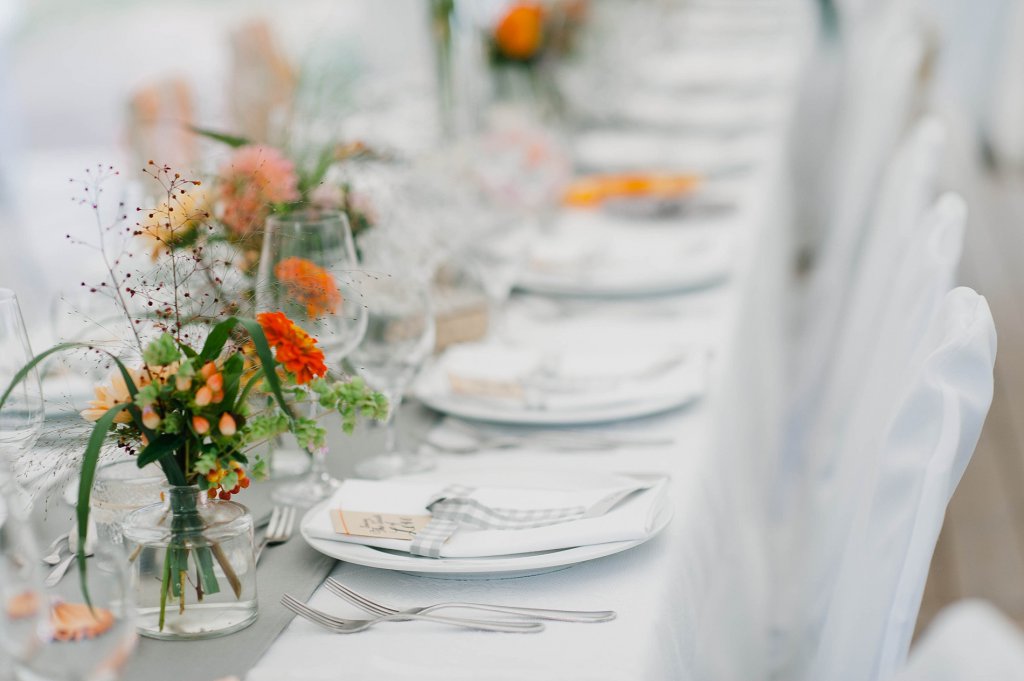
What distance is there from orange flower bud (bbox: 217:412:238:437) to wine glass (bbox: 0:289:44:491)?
0.21 m

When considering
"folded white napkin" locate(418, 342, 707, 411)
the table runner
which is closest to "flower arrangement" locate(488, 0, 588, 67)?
the table runner

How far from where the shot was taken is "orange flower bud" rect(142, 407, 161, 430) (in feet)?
2.62

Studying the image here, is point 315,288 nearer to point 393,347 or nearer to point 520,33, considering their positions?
point 393,347

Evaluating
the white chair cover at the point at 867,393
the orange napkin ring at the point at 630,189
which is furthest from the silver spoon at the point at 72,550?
the orange napkin ring at the point at 630,189

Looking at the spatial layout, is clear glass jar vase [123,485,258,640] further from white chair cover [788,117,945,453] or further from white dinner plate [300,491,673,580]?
white chair cover [788,117,945,453]

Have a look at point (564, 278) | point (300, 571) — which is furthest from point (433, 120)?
point (300, 571)

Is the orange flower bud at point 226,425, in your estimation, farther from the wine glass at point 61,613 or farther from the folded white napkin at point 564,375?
the folded white napkin at point 564,375

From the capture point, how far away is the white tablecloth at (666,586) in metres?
0.83

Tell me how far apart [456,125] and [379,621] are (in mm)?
1698

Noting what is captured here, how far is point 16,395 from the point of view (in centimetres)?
94

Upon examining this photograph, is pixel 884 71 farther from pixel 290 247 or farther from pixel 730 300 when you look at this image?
pixel 290 247

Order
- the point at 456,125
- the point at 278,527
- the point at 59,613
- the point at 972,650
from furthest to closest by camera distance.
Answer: the point at 456,125
the point at 278,527
the point at 59,613
the point at 972,650

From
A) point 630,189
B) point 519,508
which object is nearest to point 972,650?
point 519,508

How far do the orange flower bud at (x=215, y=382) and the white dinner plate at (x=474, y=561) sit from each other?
0.20m
